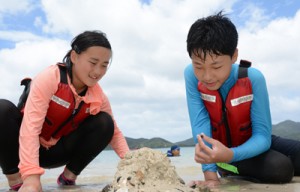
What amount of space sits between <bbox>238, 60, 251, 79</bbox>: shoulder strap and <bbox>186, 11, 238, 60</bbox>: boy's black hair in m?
0.35

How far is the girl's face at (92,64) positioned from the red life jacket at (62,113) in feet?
0.63

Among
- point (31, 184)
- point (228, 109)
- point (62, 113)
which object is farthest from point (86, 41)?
point (228, 109)

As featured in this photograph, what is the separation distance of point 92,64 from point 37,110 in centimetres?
71

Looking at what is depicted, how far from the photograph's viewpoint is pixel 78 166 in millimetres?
4164

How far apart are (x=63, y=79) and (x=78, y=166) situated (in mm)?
1143

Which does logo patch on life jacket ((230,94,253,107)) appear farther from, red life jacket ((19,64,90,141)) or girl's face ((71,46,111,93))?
red life jacket ((19,64,90,141))

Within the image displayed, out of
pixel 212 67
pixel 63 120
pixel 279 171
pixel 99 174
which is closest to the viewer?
pixel 212 67

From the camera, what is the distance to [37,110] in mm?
3375

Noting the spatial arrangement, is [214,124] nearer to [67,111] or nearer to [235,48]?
[235,48]

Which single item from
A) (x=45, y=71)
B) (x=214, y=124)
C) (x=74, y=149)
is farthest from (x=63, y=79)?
(x=214, y=124)

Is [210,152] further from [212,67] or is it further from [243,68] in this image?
[243,68]

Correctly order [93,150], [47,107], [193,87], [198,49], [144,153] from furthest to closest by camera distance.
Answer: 1. [93,150]
2. [193,87]
3. [47,107]
4. [198,49]
5. [144,153]

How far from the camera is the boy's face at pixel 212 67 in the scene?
314 cm

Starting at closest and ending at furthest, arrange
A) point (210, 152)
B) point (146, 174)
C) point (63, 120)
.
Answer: point (146, 174) < point (210, 152) < point (63, 120)
